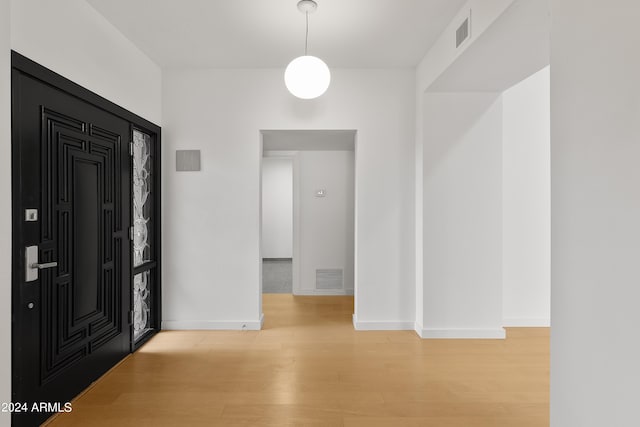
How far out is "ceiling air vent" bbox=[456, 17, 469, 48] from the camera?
2666mm

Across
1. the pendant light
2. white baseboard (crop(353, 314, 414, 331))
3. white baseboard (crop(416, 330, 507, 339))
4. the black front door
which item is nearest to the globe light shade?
the pendant light

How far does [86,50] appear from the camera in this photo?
267 cm

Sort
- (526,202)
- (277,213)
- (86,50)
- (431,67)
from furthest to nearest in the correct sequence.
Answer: (277,213) → (526,202) → (431,67) → (86,50)

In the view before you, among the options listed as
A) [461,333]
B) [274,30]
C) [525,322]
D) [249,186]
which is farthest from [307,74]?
[525,322]

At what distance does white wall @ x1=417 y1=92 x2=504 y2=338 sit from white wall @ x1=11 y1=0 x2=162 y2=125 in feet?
8.82

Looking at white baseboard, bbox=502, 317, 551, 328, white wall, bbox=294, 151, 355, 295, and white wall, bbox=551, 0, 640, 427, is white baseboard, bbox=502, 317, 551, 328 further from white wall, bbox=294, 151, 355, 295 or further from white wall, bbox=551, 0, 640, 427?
white wall, bbox=551, 0, 640, 427

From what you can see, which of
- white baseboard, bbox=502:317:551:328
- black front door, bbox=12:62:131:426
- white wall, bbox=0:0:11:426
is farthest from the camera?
white baseboard, bbox=502:317:551:328

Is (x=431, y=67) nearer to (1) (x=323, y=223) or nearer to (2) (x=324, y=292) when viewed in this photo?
(1) (x=323, y=223)

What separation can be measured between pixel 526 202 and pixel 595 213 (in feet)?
9.56

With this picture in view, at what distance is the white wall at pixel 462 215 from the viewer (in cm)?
376

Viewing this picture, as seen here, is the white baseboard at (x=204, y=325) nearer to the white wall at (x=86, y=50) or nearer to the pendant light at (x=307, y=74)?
the white wall at (x=86, y=50)

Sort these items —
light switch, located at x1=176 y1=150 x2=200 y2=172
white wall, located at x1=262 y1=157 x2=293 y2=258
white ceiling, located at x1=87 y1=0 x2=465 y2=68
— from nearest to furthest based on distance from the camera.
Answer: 1. white ceiling, located at x1=87 y1=0 x2=465 y2=68
2. light switch, located at x1=176 y1=150 x2=200 y2=172
3. white wall, located at x1=262 y1=157 x2=293 y2=258

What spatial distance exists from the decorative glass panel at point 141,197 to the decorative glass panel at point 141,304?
0.57 feet

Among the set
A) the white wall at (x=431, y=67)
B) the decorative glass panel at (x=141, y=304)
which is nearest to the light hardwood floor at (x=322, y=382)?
the decorative glass panel at (x=141, y=304)
